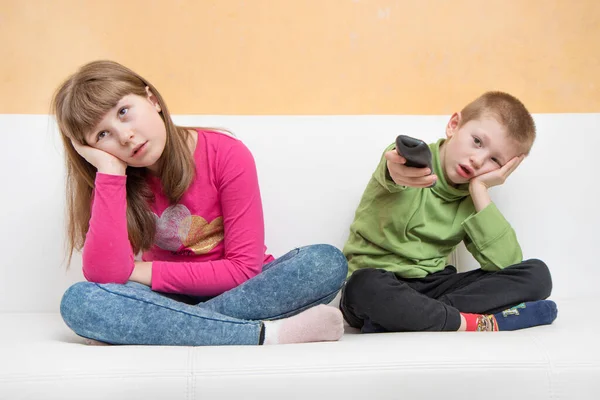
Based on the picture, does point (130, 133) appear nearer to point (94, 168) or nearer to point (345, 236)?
point (94, 168)

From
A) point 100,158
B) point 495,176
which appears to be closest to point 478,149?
point 495,176

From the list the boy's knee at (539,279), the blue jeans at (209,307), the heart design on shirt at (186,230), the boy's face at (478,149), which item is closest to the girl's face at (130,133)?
the heart design on shirt at (186,230)

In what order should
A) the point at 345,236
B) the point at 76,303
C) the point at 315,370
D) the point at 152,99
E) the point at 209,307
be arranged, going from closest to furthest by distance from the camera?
1. the point at 315,370
2. the point at 76,303
3. the point at 209,307
4. the point at 152,99
5. the point at 345,236

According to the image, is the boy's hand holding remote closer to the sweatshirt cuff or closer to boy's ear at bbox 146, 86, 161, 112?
the sweatshirt cuff

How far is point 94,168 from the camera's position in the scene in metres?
1.34

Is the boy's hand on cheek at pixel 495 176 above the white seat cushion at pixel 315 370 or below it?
above

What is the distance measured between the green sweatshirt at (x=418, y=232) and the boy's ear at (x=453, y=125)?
0.08 m

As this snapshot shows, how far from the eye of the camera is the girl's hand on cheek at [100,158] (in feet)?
4.07

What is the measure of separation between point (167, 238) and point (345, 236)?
0.44 metres

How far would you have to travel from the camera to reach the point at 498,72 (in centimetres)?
185

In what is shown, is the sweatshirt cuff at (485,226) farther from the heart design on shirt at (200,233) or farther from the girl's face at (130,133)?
the girl's face at (130,133)

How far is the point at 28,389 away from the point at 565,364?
786 mm

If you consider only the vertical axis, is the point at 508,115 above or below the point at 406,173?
above

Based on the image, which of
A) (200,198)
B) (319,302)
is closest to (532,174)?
(319,302)
